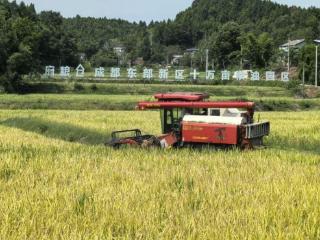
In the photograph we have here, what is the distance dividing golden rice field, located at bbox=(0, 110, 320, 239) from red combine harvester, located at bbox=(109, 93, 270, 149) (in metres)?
1.57

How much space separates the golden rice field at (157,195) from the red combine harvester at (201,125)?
62.0 inches

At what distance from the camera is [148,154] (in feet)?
34.1

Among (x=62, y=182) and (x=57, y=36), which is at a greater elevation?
(x=57, y=36)

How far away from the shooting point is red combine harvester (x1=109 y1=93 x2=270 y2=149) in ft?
40.0

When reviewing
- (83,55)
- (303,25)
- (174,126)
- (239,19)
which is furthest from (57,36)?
(174,126)

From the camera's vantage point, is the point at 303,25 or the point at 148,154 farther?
the point at 303,25

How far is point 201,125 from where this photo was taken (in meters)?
12.4

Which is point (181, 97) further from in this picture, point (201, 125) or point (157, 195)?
point (157, 195)

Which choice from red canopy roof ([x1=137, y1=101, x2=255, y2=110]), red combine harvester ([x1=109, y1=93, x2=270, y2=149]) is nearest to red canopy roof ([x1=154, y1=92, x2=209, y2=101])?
red combine harvester ([x1=109, y1=93, x2=270, y2=149])

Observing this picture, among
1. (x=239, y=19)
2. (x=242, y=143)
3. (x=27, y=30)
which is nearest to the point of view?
(x=242, y=143)

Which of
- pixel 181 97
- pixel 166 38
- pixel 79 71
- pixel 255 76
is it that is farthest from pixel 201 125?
pixel 166 38

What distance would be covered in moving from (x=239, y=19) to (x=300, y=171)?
152964mm

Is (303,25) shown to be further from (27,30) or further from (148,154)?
(148,154)

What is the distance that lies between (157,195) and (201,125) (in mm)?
6178
